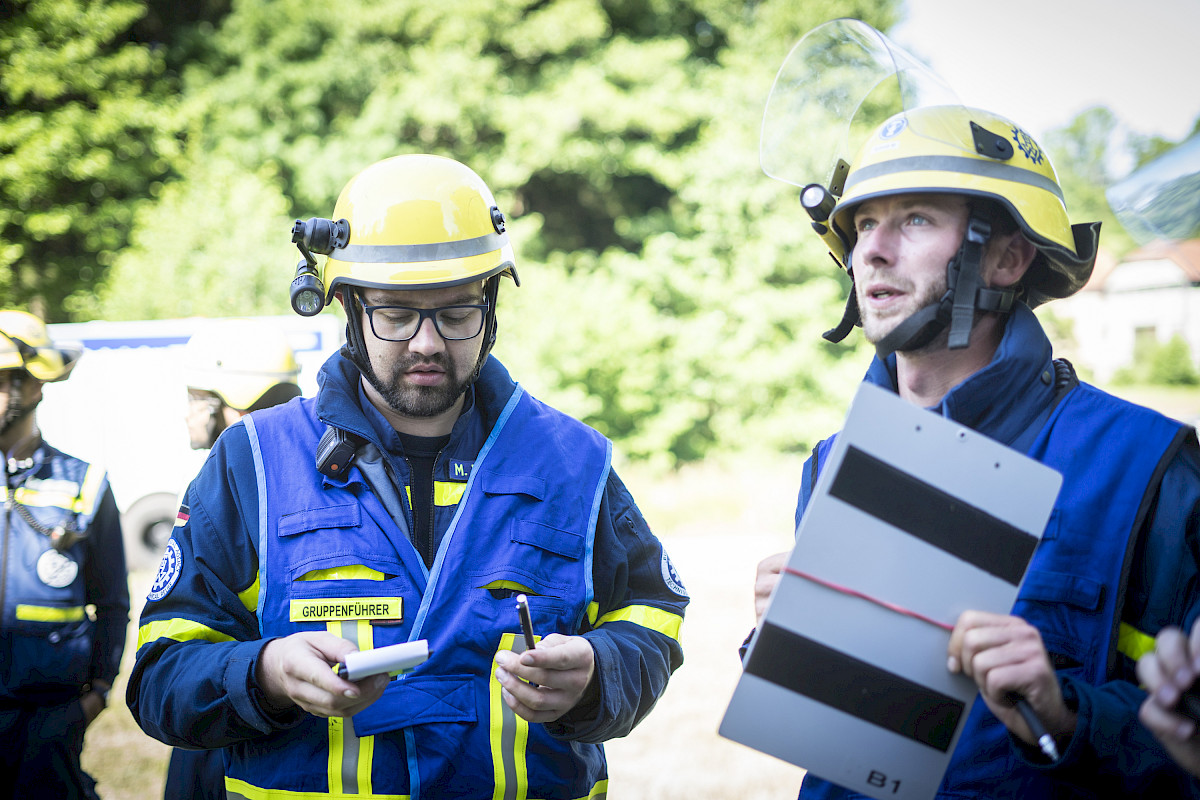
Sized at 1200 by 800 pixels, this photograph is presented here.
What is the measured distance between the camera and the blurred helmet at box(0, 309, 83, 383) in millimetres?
3924

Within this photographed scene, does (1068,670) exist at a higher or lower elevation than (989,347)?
lower

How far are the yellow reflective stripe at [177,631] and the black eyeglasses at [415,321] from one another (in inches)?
34.0

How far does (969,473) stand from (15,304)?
19.3 m

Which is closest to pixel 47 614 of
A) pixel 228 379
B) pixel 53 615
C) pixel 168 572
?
pixel 53 615

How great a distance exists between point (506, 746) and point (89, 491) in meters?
2.65

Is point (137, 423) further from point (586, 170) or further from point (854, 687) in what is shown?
point (854, 687)

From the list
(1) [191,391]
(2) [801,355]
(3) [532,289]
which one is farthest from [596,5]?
(1) [191,391]

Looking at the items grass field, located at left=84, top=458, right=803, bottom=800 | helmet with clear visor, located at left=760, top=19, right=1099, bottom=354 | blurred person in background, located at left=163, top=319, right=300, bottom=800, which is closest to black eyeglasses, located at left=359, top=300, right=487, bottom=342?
helmet with clear visor, located at left=760, top=19, right=1099, bottom=354

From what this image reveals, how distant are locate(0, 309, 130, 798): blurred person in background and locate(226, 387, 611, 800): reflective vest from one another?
1.74 m

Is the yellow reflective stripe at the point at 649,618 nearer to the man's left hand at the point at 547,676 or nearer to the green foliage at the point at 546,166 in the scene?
the man's left hand at the point at 547,676

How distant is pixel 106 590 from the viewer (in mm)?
3791

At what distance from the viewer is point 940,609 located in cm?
157

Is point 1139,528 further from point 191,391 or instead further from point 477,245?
point 191,391

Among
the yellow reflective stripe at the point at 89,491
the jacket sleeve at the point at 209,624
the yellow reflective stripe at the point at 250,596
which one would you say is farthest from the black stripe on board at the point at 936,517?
the yellow reflective stripe at the point at 89,491
